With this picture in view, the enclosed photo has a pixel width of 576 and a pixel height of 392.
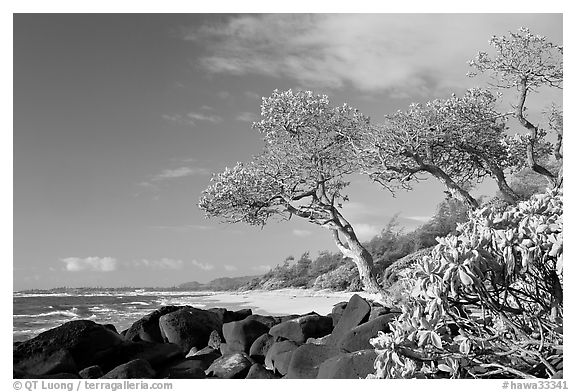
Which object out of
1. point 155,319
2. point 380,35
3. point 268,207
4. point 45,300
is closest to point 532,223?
point 380,35

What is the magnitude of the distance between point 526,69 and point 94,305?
29.6 ft

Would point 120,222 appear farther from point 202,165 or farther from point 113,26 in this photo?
point 113,26

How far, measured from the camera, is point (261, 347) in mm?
6863

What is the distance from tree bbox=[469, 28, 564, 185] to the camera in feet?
30.3

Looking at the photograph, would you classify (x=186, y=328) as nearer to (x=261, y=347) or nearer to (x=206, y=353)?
(x=206, y=353)

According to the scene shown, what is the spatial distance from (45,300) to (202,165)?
3.66m

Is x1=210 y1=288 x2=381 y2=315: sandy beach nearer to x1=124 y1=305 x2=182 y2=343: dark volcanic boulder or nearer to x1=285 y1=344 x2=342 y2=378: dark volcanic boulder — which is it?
x1=124 y1=305 x2=182 y2=343: dark volcanic boulder

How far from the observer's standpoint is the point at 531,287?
4098 millimetres

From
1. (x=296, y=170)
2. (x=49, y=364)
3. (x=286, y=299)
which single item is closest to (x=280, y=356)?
(x=49, y=364)

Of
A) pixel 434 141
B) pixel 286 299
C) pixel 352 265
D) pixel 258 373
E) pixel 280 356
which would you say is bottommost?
pixel 258 373


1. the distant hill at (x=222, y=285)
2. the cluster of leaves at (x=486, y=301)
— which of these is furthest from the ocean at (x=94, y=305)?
the cluster of leaves at (x=486, y=301)

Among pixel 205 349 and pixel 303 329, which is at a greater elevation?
pixel 303 329

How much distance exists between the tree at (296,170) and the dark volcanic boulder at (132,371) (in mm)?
3750

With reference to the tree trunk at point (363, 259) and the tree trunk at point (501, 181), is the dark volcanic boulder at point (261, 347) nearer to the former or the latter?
the tree trunk at point (363, 259)
